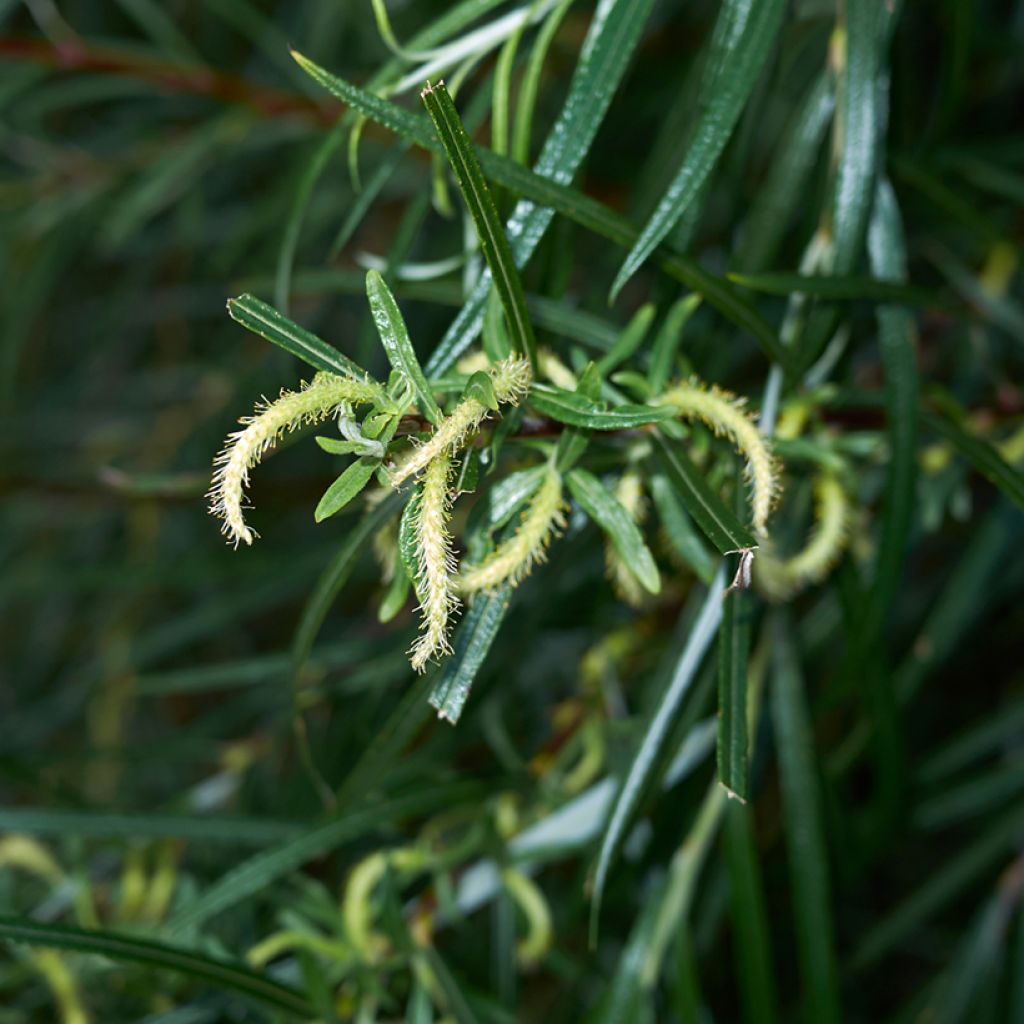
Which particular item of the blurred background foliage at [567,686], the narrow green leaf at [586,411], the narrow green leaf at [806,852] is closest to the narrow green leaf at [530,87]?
the blurred background foliage at [567,686]

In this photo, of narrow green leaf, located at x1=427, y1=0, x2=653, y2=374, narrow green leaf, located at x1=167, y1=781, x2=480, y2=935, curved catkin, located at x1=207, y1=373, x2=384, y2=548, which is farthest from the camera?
narrow green leaf, located at x1=167, y1=781, x2=480, y2=935

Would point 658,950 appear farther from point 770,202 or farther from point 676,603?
point 770,202

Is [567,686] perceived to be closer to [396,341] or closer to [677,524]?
[677,524]

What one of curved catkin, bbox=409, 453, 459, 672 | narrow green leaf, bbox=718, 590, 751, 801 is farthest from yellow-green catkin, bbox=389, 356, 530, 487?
narrow green leaf, bbox=718, 590, 751, 801

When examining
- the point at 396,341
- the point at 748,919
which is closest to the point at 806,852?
the point at 748,919

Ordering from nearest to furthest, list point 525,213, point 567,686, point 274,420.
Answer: point 274,420, point 525,213, point 567,686

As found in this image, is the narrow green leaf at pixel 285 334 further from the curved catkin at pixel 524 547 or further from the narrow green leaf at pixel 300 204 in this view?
the narrow green leaf at pixel 300 204

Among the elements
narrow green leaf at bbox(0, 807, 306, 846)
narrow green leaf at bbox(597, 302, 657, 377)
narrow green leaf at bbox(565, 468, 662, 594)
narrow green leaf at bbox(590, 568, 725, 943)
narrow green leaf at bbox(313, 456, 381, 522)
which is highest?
narrow green leaf at bbox(597, 302, 657, 377)

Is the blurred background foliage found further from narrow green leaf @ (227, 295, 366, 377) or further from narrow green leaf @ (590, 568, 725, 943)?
narrow green leaf @ (227, 295, 366, 377)
